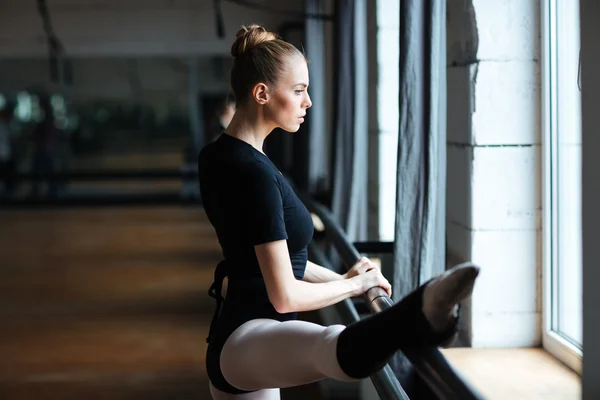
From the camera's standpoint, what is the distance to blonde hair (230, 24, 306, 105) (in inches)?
68.6

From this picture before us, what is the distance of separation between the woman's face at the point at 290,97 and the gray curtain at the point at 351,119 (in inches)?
108

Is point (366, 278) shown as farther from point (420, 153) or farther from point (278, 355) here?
point (420, 153)

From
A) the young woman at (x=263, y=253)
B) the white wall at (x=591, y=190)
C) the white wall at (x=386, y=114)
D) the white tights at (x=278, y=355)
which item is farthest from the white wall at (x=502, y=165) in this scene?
the white wall at (x=386, y=114)

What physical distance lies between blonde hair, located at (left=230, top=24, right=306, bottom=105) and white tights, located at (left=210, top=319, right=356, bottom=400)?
1.61 feet

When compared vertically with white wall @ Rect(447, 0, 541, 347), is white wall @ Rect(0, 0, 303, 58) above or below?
above

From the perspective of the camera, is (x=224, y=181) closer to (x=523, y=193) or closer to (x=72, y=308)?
(x=523, y=193)

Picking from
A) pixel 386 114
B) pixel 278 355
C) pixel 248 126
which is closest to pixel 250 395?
pixel 278 355

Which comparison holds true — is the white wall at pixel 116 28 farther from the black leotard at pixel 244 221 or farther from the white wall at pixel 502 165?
the black leotard at pixel 244 221

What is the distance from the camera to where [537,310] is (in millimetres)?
2822

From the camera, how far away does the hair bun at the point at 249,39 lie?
178 cm

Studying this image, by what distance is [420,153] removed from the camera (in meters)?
2.64

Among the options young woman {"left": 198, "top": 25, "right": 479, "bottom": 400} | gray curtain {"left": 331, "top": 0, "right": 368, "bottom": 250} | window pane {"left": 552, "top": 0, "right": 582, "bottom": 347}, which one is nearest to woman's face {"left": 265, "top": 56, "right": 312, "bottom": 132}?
young woman {"left": 198, "top": 25, "right": 479, "bottom": 400}

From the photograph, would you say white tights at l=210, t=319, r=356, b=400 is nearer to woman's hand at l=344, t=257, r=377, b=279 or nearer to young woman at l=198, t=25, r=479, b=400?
young woman at l=198, t=25, r=479, b=400

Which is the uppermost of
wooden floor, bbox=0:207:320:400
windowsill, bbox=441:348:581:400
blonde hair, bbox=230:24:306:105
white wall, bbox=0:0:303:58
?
Result: white wall, bbox=0:0:303:58
